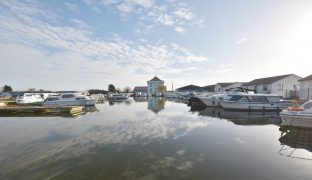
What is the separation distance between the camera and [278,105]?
29.7m

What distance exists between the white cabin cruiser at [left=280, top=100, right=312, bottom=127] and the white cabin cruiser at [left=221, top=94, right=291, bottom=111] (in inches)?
537

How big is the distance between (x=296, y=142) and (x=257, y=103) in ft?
58.5

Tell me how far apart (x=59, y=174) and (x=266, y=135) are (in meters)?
12.8

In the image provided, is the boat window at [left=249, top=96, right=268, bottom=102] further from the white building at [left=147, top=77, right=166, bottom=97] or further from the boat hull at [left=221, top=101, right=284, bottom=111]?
the white building at [left=147, top=77, right=166, bottom=97]

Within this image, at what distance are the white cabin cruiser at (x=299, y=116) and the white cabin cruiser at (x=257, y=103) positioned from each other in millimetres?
13629

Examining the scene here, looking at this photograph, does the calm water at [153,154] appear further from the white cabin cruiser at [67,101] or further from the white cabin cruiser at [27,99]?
the white cabin cruiser at [27,99]

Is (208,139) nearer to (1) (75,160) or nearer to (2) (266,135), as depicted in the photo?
(2) (266,135)

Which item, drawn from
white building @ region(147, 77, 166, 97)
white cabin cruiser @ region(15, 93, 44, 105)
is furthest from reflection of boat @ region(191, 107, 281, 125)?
white building @ region(147, 77, 166, 97)

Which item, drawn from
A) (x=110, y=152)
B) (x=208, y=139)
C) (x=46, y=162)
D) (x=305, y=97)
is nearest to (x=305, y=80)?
(x=305, y=97)

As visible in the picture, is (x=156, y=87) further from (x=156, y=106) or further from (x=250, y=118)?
(x=250, y=118)

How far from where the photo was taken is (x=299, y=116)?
51.3ft

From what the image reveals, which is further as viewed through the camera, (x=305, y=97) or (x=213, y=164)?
(x=305, y=97)

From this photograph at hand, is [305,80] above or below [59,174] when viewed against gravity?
above

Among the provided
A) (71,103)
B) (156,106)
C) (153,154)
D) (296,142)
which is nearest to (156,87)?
(156,106)
